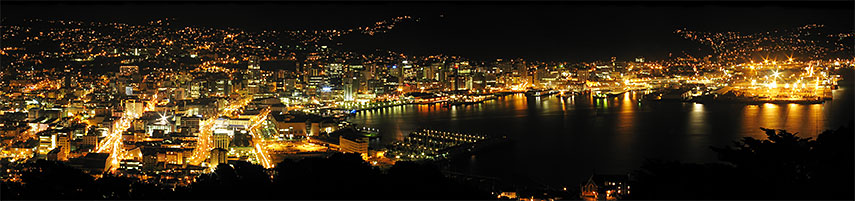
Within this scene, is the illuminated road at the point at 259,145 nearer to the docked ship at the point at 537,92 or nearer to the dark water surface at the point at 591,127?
the dark water surface at the point at 591,127

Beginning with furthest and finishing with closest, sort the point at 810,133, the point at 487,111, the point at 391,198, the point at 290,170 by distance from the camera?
1. the point at 487,111
2. the point at 810,133
3. the point at 290,170
4. the point at 391,198

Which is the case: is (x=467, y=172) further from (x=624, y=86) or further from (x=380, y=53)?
(x=380, y=53)

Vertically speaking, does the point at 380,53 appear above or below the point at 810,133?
above

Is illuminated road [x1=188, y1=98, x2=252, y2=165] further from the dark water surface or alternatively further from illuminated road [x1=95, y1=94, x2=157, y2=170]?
the dark water surface

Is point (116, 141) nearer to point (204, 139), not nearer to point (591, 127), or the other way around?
point (204, 139)

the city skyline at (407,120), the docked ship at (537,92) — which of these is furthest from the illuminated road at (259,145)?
the docked ship at (537,92)

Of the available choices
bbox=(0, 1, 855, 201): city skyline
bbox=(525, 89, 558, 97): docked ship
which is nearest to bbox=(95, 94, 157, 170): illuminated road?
bbox=(0, 1, 855, 201): city skyline

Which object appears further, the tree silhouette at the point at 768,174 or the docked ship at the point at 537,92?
the docked ship at the point at 537,92

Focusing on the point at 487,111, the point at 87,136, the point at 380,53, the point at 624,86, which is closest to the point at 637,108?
the point at 487,111
